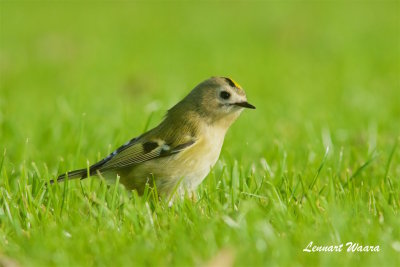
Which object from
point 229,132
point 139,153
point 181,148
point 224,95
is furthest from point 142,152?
point 229,132

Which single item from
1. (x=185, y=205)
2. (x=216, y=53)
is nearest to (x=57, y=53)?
(x=216, y=53)

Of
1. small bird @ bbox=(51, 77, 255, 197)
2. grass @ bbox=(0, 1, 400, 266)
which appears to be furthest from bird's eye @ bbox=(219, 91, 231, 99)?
grass @ bbox=(0, 1, 400, 266)

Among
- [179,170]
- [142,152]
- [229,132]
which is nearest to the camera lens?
[179,170]

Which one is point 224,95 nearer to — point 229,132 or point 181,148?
point 181,148

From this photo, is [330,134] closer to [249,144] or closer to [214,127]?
[249,144]

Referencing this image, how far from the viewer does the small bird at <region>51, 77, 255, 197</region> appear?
4.34 m

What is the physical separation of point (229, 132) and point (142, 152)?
181 centimetres

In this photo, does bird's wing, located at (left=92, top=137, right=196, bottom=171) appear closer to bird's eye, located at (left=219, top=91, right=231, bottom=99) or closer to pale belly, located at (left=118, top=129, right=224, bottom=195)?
pale belly, located at (left=118, top=129, right=224, bottom=195)

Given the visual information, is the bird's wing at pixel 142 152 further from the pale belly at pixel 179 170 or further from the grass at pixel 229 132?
the grass at pixel 229 132

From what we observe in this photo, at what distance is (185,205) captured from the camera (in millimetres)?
3838

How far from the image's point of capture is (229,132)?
6180 mm

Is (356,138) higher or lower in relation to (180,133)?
lower

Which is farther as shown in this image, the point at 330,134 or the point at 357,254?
the point at 330,134

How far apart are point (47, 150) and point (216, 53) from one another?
5.40 m
